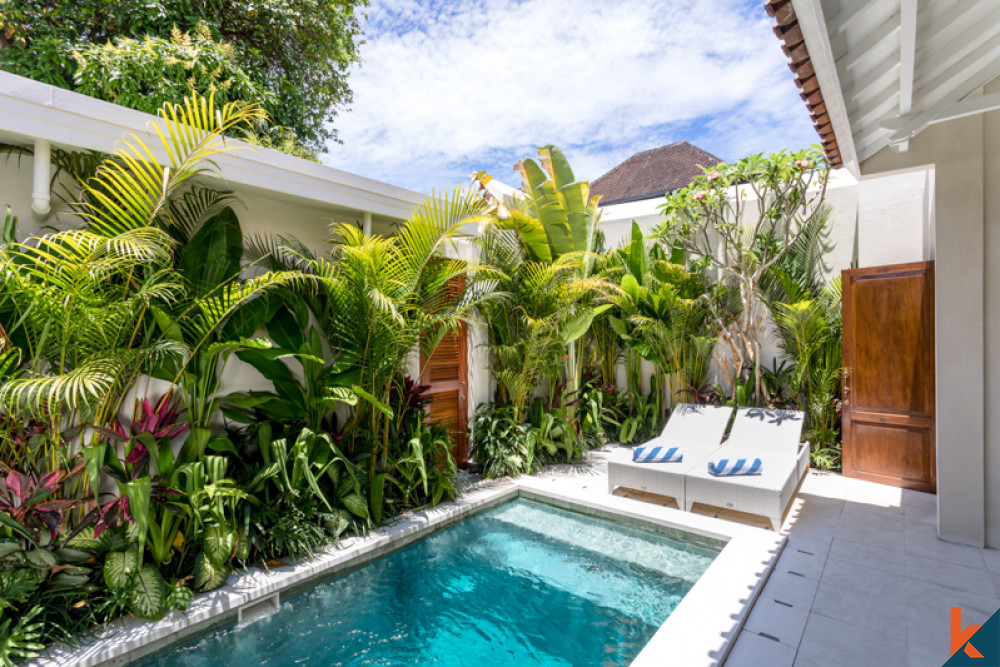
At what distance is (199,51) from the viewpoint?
948 centimetres

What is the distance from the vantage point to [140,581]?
3.65 meters

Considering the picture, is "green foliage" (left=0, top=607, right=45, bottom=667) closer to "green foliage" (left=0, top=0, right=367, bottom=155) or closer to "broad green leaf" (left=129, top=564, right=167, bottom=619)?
"broad green leaf" (left=129, top=564, right=167, bottom=619)

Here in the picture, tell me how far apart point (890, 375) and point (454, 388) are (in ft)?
19.3

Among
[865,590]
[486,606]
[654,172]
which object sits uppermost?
[654,172]

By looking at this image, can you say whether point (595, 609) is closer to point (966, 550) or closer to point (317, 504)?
point (317, 504)

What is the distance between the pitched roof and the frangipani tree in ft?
42.2

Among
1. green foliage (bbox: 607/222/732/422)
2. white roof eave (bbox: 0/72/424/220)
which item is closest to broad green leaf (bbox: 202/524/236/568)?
white roof eave (bbox: 0/72/424/220)

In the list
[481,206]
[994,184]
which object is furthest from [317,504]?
[994,184]

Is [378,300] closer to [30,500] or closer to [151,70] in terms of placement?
[30,500]

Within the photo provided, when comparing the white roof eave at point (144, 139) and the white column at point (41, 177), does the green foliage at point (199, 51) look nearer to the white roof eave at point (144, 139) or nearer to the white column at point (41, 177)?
the white roof eave at point (144, 139)

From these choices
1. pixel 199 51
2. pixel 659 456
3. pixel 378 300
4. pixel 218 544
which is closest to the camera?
pixel 218 544

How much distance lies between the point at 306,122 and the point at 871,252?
42.1 feet

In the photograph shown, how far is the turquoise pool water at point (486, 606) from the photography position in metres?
3.53

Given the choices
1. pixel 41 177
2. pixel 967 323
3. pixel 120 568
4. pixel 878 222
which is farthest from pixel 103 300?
pixel 878 222
